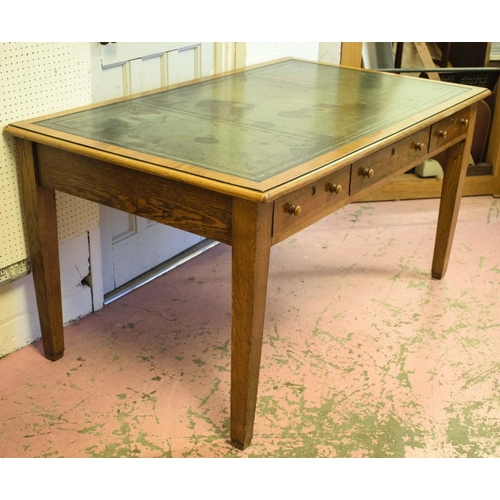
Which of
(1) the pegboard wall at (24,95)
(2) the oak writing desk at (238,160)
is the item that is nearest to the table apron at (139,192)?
(2) the oak writing desk at (238,160)

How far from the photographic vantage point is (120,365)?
278 centimetres

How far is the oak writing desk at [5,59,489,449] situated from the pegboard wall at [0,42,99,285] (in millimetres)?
44

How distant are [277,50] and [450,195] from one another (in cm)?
111

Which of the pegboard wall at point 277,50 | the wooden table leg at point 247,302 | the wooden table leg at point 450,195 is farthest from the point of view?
the pegboard wall at point 277,50

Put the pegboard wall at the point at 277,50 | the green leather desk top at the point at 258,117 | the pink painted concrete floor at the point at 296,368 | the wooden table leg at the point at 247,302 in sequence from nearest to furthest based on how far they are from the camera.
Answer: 1. the wooden table leg at the point at 247,302
2. the green leather desk top at the point at 258,117
3. the pink painted concrete floor at the point at 296,368
4. the pegboard wall at the point at 277,50

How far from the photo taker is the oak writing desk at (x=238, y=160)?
6.91 feet

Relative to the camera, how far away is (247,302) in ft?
7.07

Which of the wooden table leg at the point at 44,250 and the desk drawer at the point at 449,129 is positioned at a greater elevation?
the desk drawer at the point at 449,129

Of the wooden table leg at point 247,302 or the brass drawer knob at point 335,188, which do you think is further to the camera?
the brass drawer knob at point 335,188

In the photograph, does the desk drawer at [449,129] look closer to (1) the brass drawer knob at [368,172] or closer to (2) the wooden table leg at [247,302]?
(1) the brass drawer knob at [368,172]

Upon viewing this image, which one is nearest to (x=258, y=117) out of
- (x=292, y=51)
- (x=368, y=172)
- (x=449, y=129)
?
(x=368, y=172)

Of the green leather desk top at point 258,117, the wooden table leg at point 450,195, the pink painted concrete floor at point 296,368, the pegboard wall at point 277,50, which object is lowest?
the pink painted concrete floor at point 296,368

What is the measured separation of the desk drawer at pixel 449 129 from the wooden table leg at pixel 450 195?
0.20 feet

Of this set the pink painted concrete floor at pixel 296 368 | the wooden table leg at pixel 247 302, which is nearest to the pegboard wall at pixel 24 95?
the pink painted concrete floor at pixel 296 368
